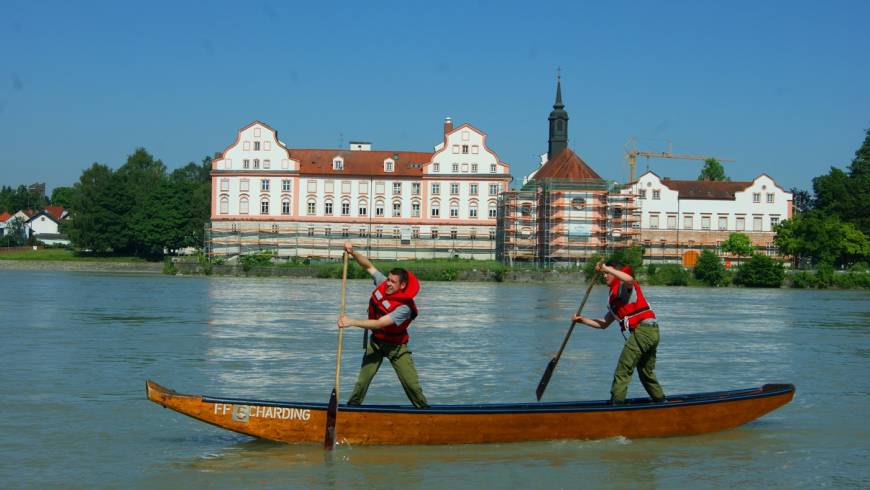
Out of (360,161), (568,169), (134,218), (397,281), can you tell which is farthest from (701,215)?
(397,281)

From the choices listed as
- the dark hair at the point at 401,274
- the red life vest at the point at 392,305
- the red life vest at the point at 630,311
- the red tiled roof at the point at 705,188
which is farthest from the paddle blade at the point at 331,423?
the red tiled roof at the point at 705,188

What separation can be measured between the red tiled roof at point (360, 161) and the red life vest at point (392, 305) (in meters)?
85.6

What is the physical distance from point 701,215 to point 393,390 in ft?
281

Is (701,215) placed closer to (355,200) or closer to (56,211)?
(355,200)

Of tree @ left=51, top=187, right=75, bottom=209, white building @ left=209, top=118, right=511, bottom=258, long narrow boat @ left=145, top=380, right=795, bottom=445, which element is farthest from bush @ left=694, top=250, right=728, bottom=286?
tree @ left=51, top=187, right=75, bottom=209

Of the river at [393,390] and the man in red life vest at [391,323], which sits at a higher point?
the man in red life vest at [391,323]

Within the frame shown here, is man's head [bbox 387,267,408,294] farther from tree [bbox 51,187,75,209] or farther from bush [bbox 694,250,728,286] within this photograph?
tree [bbox 51,187,75,209]

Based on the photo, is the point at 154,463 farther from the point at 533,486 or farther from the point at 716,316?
the point at 716,316

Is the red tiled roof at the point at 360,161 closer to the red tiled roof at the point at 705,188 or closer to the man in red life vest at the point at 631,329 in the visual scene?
the red tiled roof at the point at 705,188

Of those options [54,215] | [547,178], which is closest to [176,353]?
[547,178]

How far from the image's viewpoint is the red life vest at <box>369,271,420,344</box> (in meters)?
10.9

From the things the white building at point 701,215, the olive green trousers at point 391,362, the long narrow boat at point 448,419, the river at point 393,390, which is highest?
the white building at point 701,215

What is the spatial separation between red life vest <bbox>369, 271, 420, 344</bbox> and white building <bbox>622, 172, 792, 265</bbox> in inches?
3451

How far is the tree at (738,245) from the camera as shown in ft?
296
